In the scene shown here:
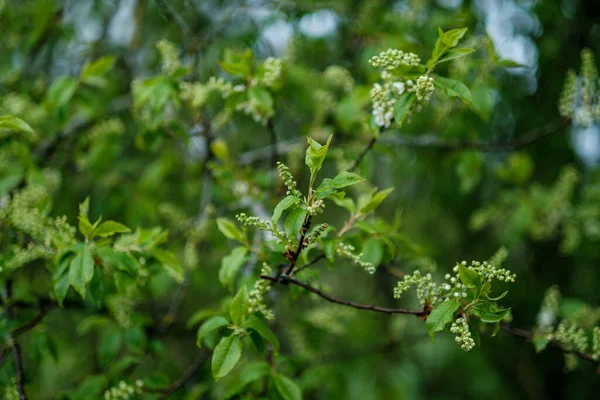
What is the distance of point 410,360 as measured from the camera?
4996mm

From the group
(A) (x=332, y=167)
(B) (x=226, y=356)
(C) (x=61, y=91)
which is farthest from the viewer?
(A) (x=332, y=167)

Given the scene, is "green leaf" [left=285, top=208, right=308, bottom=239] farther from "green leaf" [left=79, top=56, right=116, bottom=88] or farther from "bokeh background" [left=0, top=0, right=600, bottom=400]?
"green leaf" [left=79, top=56, right=116, bottom=88]

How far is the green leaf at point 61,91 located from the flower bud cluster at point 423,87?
1913 millimetres

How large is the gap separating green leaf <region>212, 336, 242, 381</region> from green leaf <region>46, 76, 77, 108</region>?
1.74 m

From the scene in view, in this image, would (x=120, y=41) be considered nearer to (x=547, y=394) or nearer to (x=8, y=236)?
(x=8, y=236)

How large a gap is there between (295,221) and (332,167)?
3.77 m

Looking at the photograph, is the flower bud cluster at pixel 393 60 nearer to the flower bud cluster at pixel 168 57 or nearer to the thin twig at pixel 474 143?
the flower bud cluster at pixel 168 57

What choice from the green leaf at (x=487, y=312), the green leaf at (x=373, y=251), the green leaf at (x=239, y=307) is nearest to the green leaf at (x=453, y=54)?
the green leaf at (x=373, y=251)

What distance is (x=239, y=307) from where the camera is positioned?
178 cm

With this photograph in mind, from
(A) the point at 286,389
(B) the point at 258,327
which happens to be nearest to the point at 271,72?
(B) the point at 258,327

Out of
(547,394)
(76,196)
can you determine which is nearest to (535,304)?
(547,394)

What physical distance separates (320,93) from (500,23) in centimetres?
188

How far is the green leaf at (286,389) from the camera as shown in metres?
1.96

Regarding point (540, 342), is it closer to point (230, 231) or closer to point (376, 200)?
point (376, 200)
